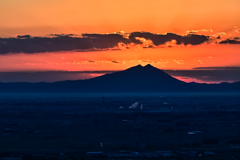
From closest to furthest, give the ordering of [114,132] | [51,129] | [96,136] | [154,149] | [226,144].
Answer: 1. [154,149]
2. [226,144]
3. [96,136]
4. [114,132]
5. [51,129]

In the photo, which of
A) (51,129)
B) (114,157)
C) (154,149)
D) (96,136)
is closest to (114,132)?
(96,136)

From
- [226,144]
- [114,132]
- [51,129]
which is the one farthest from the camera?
[51,129]

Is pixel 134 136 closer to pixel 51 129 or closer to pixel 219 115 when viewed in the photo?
pixel 51 129

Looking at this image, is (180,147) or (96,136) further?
(96,136)

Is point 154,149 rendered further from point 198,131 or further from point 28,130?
point 28,130

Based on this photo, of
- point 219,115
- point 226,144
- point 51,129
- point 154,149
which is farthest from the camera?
point 219,115

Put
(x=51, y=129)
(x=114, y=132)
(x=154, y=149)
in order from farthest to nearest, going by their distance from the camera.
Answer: (x=51, y=129) → (x=114, y=132) → (x=154, y=149)

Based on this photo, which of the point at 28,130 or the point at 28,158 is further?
the point at 28,130

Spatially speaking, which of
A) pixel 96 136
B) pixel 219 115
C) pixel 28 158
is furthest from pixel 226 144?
pixel 219 115
